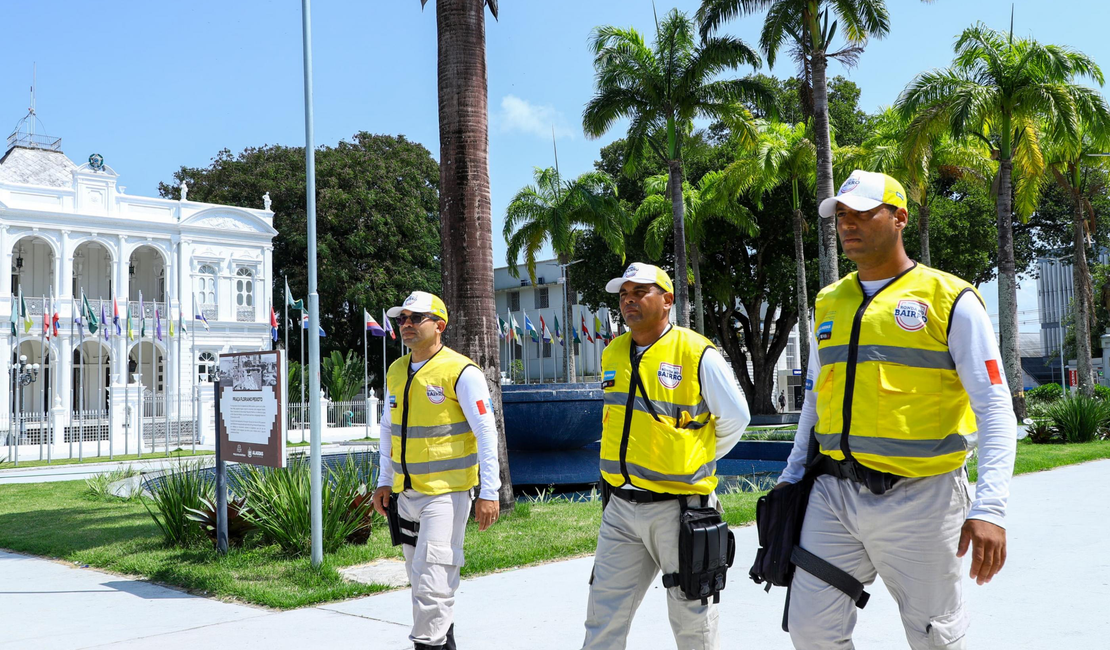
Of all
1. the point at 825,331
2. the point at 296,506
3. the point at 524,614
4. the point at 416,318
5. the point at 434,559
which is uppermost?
the point at 416,318

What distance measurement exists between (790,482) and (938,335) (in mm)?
754

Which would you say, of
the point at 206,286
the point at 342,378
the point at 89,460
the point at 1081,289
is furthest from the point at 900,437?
the point at 206,286

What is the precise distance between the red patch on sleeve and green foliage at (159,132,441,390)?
4168 centimetres

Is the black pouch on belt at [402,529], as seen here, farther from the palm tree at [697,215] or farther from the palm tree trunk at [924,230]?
the palm tree at [697,215]

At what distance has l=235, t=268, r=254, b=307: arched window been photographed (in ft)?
133

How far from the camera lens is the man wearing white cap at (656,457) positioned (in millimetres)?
3834

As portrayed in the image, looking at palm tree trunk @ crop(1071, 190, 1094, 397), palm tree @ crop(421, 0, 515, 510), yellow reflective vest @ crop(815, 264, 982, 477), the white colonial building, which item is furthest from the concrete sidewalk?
the white colonial building

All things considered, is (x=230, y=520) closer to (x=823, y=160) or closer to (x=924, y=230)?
(x=823, y=160)

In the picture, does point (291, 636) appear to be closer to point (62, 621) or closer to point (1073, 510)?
point (62, 621)

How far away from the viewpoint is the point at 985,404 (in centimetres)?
296

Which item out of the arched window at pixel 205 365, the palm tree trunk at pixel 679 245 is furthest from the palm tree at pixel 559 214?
the arched window at pixel 205 365

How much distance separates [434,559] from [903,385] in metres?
2.50

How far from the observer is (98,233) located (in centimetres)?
3666

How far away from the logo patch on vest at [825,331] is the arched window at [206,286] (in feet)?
129
